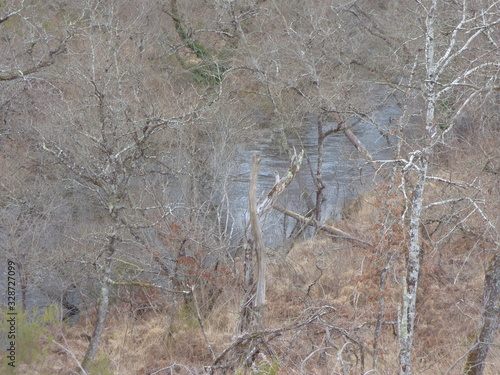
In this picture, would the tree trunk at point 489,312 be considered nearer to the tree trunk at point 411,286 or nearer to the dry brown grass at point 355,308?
the dry brown grass at point 355,308

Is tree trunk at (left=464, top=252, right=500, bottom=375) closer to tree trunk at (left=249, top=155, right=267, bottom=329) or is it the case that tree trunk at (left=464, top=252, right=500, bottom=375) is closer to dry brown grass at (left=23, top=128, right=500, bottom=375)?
dry brown grass at (left=23, top=128, right=500, bottom=375)

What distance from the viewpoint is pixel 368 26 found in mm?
18234

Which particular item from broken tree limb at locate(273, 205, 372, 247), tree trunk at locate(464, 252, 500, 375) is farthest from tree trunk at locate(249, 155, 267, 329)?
broken tree limb at locate(273, 205, 372, 247)

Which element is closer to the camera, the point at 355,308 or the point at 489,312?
the point at 489,312

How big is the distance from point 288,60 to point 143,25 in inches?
234

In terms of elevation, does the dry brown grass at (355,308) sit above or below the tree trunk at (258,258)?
below

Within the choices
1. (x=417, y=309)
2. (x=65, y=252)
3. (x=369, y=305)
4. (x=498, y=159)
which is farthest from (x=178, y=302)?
(x=498, y=159)

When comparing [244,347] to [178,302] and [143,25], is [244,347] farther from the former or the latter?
[143,25]

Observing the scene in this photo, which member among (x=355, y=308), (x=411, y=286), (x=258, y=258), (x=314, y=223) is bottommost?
(x=355, y=308)

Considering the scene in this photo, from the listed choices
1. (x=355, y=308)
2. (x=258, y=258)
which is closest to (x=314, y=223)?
(x=355, y=308)

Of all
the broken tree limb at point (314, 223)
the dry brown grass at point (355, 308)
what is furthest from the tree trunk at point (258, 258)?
the broken tree limb at point (314, 223)

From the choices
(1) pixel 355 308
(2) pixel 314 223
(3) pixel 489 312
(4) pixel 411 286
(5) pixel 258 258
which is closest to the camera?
(4) pixel 411 286

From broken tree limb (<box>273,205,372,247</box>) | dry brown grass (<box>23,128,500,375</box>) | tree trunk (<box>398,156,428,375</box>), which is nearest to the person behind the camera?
tree trunk (<box>398,156,428,375</box>)

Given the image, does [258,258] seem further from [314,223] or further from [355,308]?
[314,223]
